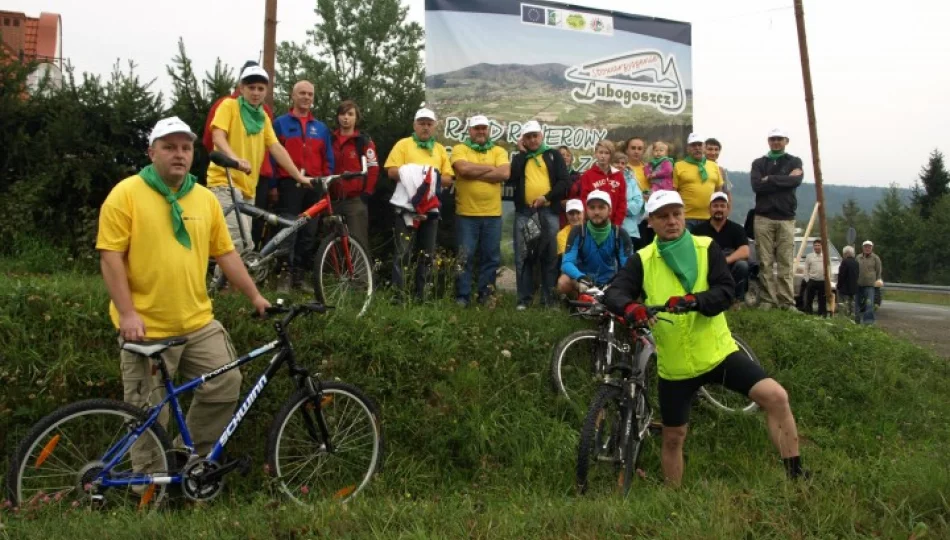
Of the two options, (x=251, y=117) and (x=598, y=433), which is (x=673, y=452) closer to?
(x=598, y=433)

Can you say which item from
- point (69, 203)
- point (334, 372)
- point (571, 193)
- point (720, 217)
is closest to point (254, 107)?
point (334, 372)

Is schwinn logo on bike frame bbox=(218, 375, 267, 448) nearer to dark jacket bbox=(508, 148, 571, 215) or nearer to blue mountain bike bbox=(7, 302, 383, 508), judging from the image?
blue mountain bike bbox=(7, 302, 383, 508)

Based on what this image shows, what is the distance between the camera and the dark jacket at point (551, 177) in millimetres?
8461

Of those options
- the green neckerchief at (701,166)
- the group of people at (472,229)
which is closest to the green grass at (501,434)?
the group of people at (472,229)

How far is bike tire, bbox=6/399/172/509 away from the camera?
4070mm

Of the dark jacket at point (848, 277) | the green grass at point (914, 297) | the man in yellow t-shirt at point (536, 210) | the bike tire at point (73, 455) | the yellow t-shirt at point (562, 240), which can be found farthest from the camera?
the green grass at point (914, 297)

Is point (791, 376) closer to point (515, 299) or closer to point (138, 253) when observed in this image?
point (515, 299)

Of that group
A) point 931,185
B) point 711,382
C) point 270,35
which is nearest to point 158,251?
point 711,382

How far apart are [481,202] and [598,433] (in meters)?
3.85

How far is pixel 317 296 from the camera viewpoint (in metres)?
6.42

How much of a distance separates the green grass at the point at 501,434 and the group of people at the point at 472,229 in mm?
615

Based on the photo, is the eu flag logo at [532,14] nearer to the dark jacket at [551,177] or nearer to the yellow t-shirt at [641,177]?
the yellow t-shirt at [641,177]

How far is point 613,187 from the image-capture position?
8.49m

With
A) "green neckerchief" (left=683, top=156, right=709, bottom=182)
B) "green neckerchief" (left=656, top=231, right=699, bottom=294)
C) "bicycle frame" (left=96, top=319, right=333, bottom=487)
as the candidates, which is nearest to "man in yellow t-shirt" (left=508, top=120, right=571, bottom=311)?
"green neckerchief" (left=683, top=156, right=709, bottom=182)
